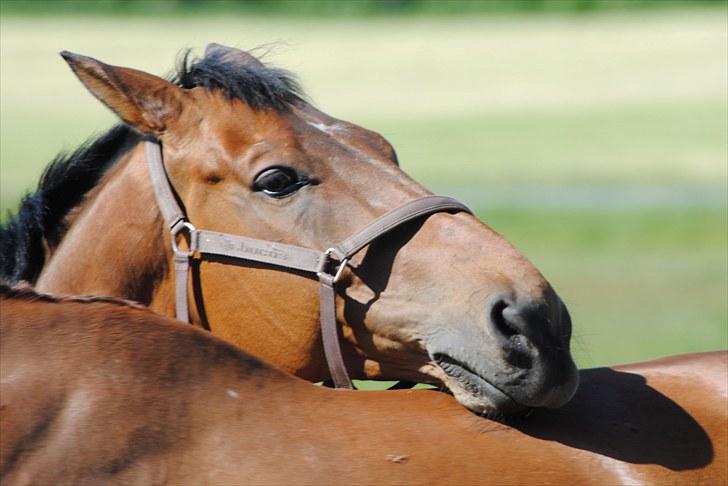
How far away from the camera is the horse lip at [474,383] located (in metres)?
3.46

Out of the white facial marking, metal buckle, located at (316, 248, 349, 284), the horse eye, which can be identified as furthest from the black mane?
metal buckle, located at (316, 248, 349, 284)

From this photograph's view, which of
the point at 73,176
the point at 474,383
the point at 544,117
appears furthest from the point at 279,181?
the point at 544,117

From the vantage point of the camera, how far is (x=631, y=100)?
1399 inches

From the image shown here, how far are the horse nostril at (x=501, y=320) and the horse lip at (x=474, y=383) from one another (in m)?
0.15

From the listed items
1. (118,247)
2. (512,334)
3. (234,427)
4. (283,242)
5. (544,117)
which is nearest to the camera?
(234,427)

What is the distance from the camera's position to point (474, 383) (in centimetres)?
352

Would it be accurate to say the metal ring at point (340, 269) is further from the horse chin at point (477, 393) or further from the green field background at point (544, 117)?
the green field background at point (544, 117)

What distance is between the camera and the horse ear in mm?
4059

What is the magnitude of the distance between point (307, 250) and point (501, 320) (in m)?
0.69

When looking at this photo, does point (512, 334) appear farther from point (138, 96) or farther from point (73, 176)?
point (73, 176)

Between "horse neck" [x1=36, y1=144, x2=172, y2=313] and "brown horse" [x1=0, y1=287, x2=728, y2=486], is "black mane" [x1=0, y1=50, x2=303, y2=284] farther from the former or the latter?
"brown horse" [x1=0, y1=287, x2=728, y2=486]

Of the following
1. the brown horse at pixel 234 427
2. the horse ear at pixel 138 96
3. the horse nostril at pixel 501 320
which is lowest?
the brown horse at pixel 234 427

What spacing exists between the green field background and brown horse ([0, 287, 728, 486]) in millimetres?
700

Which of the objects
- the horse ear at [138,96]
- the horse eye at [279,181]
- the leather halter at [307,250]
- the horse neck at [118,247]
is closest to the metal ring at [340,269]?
the leather halter at [307,250]
